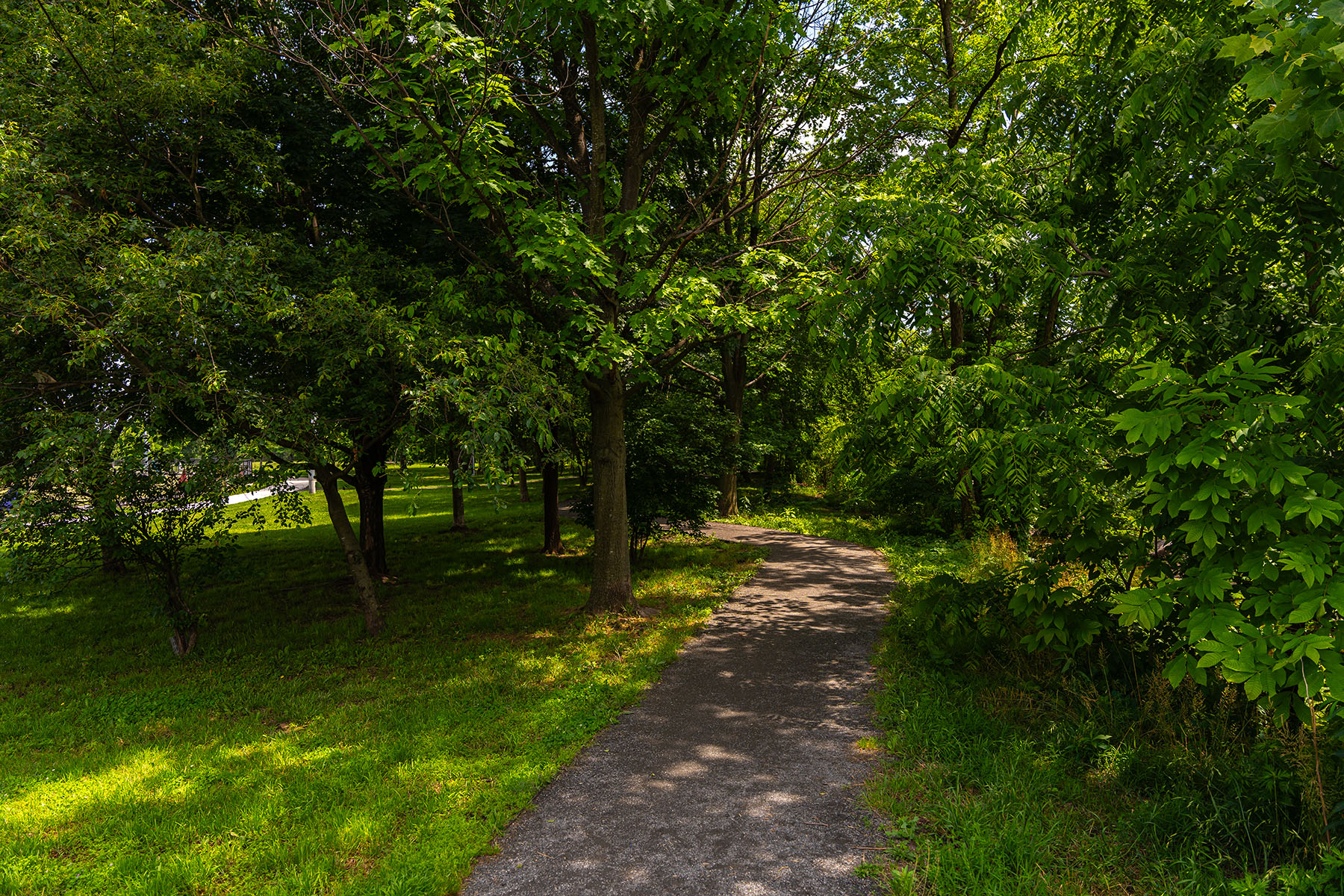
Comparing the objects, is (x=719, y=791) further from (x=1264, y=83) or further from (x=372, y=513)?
(x=372, y=513)

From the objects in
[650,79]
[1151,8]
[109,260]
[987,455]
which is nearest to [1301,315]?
[987,455]

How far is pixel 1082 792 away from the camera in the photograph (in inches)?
182

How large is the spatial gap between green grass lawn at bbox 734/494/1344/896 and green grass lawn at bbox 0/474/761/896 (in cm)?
280

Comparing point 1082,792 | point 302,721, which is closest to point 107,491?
point 302,721

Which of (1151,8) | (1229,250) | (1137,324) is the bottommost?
(1137,324)

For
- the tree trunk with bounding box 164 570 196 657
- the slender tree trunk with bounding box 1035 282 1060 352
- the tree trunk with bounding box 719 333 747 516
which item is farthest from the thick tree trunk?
the slender tree trunk with bounding box 1035 282 1060 352

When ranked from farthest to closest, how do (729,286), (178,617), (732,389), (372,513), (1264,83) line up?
(732,389) < (372,513) < (729,286) < (178,617) < (1264,83)

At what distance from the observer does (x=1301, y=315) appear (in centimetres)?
482

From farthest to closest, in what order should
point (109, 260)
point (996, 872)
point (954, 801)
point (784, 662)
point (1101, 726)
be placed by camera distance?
point (784, 662) < point (109, 260) < point (1101, 726) < point (954, 801) < point (996, 872)

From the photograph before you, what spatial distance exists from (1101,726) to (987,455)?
2.49m

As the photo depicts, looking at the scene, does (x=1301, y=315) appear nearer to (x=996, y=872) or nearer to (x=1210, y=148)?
(x=1210, y=148)

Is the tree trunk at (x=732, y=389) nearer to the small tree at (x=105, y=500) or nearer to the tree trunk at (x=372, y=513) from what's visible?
the tree trunk at (x=372, y=513)

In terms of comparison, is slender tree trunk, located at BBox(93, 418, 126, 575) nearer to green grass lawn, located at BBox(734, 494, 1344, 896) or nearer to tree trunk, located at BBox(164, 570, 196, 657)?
tree trunk, located at BBox(164, 570, 196, 657)

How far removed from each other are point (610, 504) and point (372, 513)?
5416mm
